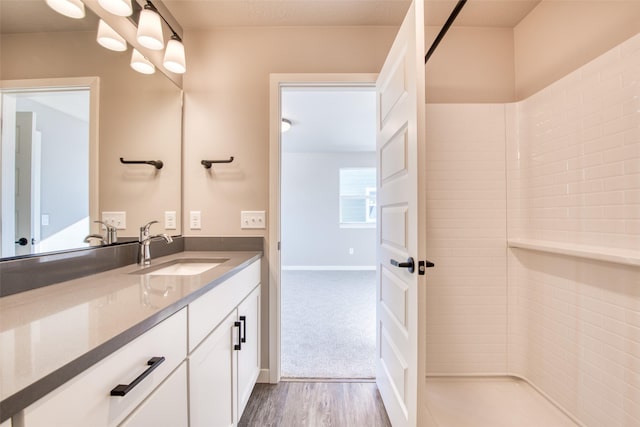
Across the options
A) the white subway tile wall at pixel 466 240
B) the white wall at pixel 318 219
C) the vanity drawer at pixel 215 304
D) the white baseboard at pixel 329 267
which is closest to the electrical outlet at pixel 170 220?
the vanity drawer at pixel 215 304

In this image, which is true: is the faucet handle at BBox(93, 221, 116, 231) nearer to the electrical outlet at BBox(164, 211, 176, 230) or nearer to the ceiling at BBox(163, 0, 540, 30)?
the electrical outlet at BBox(164, 211, 176, 230)

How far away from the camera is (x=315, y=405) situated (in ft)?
5.25

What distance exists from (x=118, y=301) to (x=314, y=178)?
4845 millimetres

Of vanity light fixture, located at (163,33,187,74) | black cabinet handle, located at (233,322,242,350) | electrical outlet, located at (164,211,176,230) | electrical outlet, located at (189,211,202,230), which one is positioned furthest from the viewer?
electrical outlet, located at (189,211,202,230)

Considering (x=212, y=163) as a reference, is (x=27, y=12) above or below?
above

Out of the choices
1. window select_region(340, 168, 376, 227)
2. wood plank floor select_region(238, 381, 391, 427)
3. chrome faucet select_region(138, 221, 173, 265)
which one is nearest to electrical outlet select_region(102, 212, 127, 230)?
chrome faucet select_region(138, 221, 173, 265)

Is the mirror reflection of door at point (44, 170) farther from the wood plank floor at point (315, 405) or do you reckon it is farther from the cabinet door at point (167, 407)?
the wood plank floor at point (315, 405)

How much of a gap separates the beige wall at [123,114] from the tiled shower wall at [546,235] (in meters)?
1.75

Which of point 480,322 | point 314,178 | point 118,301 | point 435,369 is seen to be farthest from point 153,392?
point 314,178

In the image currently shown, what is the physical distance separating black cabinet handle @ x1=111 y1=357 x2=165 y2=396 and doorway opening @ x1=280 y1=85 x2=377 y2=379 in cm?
142

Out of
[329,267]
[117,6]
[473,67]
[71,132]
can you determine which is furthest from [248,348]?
[329,267]

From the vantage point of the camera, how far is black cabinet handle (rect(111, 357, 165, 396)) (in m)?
0.58

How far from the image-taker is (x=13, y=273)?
844 mm

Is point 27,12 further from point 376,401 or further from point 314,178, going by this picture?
point 314,178
